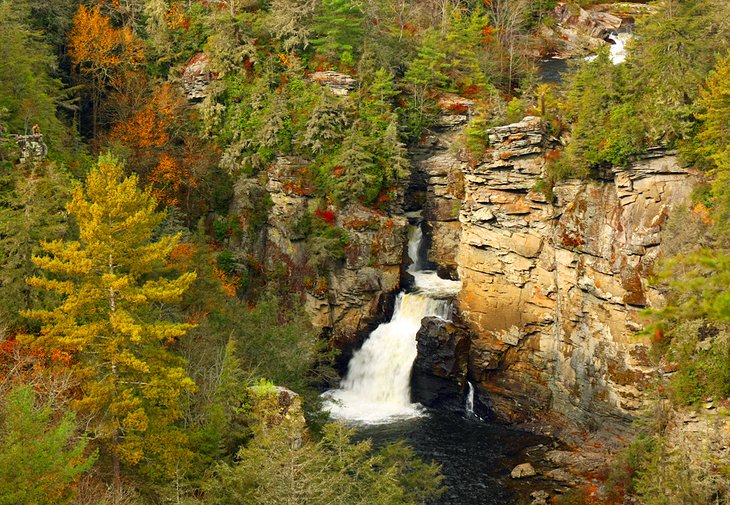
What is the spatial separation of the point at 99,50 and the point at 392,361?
26.7 m

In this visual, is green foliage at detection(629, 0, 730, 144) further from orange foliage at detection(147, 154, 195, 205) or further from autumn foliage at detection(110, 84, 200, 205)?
orange foliage at detection(147, 154, 195, 205)

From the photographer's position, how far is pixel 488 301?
33.4 metres

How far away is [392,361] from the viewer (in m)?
35.0

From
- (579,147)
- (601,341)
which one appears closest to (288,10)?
(579,147)

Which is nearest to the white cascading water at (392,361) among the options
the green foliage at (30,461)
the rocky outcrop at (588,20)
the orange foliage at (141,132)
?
the orange foliage at (141,132)

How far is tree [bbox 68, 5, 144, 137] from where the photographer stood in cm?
3903

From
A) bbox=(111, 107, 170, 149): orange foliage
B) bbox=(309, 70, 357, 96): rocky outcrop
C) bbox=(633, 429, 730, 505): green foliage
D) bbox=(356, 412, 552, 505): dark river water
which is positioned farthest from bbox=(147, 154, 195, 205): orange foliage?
bbox=(633, 429, 730, 505): green foliage

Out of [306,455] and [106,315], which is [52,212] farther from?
[306,455]

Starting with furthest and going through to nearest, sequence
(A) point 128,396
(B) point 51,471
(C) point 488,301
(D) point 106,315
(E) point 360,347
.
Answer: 1. (E) point 360,347
2. (C) point 488,301
3. (D) point 106,315
4. (A) point 128,396
5. (B) point 51,471

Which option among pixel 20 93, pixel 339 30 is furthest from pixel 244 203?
pixel 20 93

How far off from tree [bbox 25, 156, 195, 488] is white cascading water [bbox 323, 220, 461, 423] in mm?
16587

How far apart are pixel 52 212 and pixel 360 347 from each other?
19.5 m

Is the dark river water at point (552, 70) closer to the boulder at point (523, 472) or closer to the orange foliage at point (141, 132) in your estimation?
the orange foliage at point (141, 132)

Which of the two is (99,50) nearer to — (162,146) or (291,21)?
(162,146)
